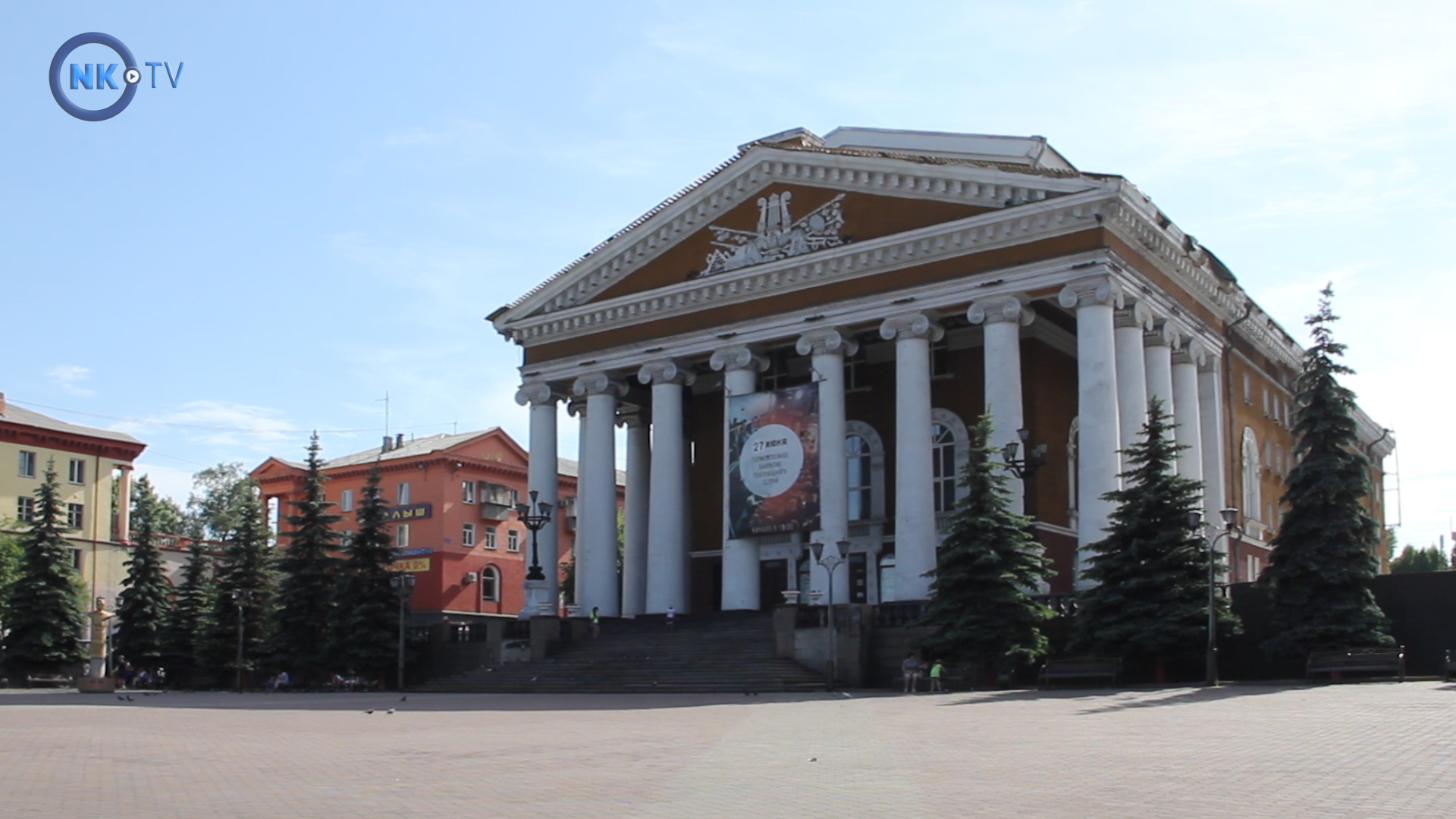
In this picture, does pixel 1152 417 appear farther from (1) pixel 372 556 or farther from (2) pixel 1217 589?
(1) pixel 372 556

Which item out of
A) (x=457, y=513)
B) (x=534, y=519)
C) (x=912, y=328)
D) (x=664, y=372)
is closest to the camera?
(x=912, y=328)

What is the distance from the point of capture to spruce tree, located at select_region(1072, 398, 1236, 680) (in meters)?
25.3

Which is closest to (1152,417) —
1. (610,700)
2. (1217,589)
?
(1217,589)

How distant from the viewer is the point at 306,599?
39.4 metres

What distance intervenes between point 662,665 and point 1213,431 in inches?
631

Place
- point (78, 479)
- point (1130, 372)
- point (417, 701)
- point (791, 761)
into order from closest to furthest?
point (791, 761)
point (417, 701)
point (1130, 372)
point (78, 479)

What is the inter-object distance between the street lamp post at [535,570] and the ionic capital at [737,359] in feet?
19.5

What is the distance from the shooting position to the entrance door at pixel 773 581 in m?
40.1

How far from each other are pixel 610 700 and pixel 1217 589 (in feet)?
37.1

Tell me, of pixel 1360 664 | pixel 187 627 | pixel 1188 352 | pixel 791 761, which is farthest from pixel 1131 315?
pixel 187 627

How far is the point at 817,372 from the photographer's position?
3525 centimetres

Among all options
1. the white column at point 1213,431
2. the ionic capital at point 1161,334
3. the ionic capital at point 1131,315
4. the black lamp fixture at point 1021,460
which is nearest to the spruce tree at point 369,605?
the black lamp fixture at point 1021,460

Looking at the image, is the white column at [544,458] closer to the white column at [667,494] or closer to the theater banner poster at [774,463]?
the white column at [667,494]

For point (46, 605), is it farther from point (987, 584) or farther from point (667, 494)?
point (987, 584)
